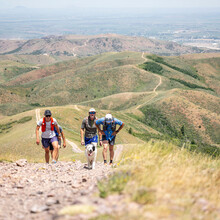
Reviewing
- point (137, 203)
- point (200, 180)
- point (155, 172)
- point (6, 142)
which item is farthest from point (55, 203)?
point (6, 142)

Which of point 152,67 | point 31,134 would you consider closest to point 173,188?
point 31,134

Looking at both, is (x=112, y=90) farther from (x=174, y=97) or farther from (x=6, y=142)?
(x=6, y=142)

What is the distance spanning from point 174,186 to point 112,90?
94.8m

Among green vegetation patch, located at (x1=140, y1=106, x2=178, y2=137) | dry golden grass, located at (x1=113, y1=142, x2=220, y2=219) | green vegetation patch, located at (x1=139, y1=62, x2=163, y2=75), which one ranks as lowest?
green vegetation patch, located at (x1=140, y1=106, x2=178, y2=137)

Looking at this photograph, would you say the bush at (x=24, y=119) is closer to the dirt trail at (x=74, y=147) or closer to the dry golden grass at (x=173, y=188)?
the dirt trail at (x=74, y=147)

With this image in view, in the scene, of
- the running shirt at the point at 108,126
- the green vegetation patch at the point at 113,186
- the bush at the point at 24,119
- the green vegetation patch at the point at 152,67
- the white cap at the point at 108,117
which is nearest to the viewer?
the green vegetation patch at the point at 113,186

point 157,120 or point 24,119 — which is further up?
point 24,119

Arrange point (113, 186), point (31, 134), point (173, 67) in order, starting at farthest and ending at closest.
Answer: point (173, 67) < point (31, 134) < point (113, 186)

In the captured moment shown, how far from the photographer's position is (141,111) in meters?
59.8

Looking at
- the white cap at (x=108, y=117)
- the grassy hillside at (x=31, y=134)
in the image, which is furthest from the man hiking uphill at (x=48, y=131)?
the grassy hillside at (x=31, y=134)

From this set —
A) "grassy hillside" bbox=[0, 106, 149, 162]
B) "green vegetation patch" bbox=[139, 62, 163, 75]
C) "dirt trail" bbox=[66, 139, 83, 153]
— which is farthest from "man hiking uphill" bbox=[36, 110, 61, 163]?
"green vegetation patch" bbox=[139, 62, 163, 75]

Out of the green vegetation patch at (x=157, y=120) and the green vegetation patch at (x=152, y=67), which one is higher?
the green vegetation patch at (x=152, y=67)

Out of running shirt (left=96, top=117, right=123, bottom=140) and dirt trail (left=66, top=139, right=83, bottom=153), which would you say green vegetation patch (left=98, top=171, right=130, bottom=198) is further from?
dirt trail (left=66, top=139, right=83, bottom=153)

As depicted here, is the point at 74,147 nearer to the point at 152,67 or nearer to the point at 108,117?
the point at 108,117
